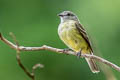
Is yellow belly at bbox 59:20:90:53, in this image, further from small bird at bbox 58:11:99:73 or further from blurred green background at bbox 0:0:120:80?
blurred green background at bbox 0:0:120:80

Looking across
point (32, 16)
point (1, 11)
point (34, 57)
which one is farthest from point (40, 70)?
point (1, 11)

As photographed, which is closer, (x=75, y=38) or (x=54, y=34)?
(x=75, y=38)

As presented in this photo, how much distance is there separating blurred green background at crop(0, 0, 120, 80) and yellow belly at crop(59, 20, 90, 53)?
13.2 feet

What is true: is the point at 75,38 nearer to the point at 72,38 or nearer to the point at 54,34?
the point at 72,38

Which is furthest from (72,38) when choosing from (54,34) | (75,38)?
(54,34)

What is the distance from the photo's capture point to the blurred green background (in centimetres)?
1026

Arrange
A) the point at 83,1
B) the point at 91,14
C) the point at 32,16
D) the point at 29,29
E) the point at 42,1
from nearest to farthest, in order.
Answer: the point at 91,14
the point at 83,1
the point at 29,29
the point at 32,16
the point at 42,1

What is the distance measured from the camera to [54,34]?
11195mm

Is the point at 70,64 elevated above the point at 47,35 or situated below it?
below

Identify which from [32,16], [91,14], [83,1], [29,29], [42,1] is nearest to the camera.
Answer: [91,14]

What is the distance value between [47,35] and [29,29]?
1001 millimetres

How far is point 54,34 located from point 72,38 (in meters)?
6.16

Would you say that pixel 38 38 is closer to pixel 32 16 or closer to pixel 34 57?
pixel 34 57

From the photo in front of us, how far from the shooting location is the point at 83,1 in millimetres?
11148
